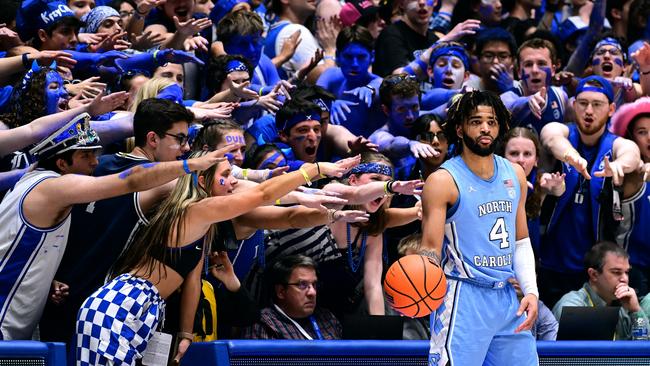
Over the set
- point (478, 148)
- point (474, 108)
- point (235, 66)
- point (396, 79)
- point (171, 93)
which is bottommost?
point (478, 148)

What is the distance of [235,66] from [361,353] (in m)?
2.99

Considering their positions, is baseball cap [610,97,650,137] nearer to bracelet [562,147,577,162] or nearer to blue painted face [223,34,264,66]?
bracelet [562,147,577,162]

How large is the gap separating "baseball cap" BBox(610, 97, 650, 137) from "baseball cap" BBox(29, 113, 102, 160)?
473 cm

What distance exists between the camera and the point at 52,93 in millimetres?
7422

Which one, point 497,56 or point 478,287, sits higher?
point 497,56

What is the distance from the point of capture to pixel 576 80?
10422 mm

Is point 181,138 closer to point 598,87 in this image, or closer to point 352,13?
point 598,87

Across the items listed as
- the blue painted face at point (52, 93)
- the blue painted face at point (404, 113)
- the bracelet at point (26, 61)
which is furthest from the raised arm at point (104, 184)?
the blue painted face at point (404, 113)

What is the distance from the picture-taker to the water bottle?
8102 mm

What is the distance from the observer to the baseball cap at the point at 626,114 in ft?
30.7

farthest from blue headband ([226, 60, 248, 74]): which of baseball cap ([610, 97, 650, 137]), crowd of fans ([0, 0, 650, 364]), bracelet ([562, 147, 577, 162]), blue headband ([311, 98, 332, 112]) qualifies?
baseball cap ([610, 97, 650, 137])

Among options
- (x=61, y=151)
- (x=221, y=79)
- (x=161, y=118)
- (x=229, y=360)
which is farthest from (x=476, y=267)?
(x=221, y=79)

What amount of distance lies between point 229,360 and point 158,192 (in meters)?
1.10

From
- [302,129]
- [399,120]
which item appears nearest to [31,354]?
[302,129]
